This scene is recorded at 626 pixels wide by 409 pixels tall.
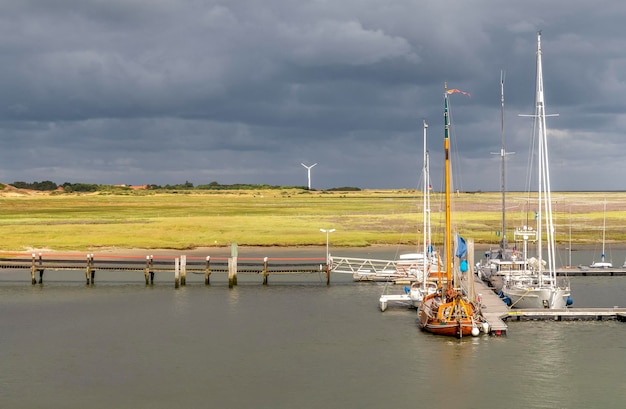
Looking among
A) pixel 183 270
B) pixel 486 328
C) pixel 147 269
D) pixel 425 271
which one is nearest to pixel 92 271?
pixel 147 269

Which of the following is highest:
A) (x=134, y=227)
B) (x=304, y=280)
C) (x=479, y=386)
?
(x=134, y=227)

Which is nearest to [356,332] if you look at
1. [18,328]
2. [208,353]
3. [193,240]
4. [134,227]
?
[208,353]

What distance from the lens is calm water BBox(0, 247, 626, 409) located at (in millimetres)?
34062

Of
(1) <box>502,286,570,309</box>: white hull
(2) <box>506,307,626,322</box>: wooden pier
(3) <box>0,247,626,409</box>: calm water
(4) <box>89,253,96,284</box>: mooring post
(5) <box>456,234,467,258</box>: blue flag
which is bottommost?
(3) <box>0,247,626,409</box>: calm water

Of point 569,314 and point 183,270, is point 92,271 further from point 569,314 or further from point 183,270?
point 569,314

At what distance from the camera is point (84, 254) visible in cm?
8444

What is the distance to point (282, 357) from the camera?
40781 mm

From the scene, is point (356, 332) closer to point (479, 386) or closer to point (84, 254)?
point (479, 386)

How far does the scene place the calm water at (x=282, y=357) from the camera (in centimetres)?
3406

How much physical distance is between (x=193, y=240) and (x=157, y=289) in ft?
114

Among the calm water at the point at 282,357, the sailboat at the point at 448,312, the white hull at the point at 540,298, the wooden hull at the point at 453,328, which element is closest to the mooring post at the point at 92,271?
the calm water at the point at 282,357

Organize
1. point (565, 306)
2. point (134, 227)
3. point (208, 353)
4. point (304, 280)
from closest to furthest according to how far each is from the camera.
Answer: point (208, 353), point (565, 306), point (304, 280), point (134, 227)

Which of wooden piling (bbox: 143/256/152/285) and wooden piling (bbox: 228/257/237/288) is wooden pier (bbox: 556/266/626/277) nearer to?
wooden piling (bbox: 228/257/237/288)

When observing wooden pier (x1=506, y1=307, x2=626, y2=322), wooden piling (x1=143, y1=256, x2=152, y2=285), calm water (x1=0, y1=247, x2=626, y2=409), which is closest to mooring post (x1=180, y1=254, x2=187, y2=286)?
wooden piling (x1=143, y1=256, x2=152, y2=285)
